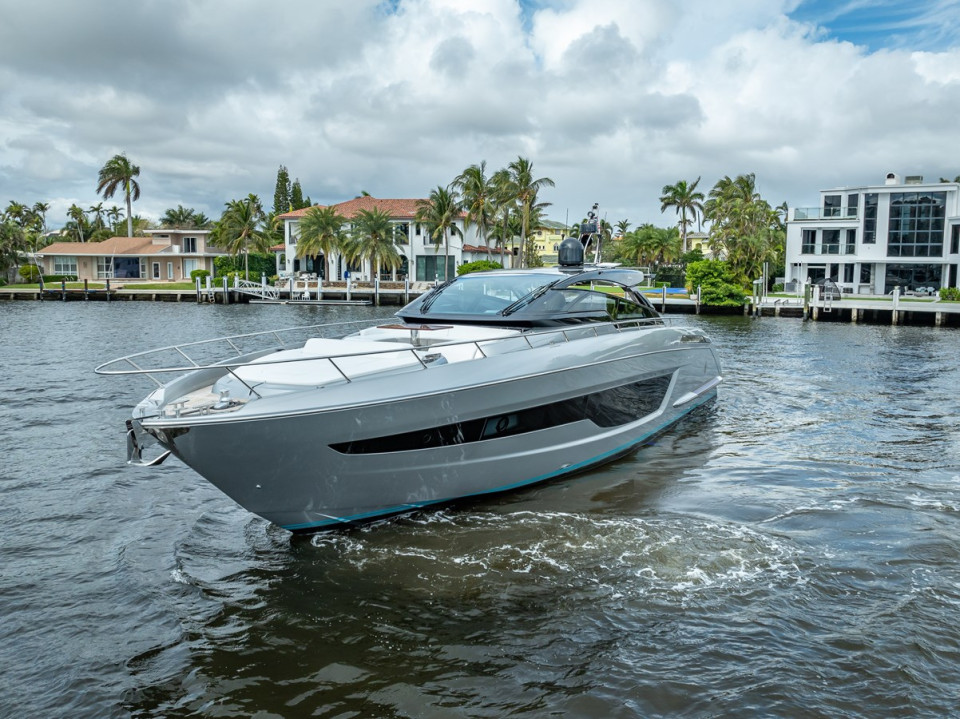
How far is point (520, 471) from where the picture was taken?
6562mm

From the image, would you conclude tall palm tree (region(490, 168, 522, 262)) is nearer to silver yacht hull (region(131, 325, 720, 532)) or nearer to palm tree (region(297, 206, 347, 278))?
palm tree (region(297, 206, 347, 278))

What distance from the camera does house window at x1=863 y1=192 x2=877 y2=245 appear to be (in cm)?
4947

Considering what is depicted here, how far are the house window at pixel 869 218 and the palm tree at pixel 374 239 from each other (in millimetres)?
32711

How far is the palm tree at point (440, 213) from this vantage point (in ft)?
183

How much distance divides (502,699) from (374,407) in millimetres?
2230

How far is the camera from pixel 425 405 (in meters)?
5.58

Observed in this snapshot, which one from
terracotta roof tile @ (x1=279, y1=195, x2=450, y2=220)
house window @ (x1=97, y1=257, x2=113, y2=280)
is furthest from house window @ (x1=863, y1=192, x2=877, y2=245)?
house window @ (x1=97, y1=257, x2=113, y2=280)

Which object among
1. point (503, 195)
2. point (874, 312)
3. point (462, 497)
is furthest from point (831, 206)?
point (462, 497)

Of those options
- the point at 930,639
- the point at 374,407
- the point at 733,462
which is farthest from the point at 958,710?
the point at 733,462

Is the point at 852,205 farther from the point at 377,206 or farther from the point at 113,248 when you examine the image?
the point at 113,248

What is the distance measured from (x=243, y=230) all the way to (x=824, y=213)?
1790 inches

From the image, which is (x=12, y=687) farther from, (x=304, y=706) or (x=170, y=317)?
(x=170, y=317)

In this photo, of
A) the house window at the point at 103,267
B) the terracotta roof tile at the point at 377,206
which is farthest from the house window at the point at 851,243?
the house window at the point at 103,267

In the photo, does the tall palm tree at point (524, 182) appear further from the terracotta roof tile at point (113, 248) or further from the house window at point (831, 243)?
the terracotta roof tile at point (113, 248)
